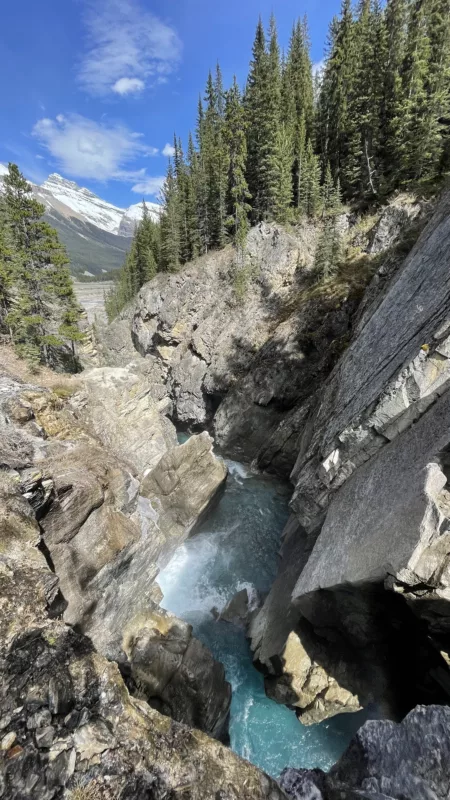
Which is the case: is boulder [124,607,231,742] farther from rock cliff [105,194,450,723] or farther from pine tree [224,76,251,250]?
pine tree [224,76,251,250]

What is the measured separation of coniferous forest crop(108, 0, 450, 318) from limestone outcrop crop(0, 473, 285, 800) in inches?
1263

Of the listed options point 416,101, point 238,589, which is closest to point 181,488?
point 238,589

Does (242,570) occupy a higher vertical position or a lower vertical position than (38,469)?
lower

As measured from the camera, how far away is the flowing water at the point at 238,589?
11648 millimetres

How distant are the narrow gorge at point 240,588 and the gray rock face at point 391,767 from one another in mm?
39

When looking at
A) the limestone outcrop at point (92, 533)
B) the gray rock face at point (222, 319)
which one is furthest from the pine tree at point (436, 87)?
the limestone outcrop at point (92, 533)

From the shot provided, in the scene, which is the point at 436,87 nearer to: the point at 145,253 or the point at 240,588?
the point at 240,588

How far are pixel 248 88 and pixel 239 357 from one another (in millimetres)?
37923

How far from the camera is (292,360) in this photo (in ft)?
90.3

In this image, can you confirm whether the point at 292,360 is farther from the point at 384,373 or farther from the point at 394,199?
the point at 394,199

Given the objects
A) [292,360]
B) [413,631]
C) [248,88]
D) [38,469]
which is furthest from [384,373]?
[248,88]

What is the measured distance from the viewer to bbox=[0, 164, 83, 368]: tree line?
70.8 feet

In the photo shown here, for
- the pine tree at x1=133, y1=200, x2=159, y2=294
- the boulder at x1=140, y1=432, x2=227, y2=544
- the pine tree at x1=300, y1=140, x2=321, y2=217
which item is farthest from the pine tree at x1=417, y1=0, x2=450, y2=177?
the pine tree at x1=133, y1=200, x2=159, y2=294

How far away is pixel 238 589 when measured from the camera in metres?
17.7
